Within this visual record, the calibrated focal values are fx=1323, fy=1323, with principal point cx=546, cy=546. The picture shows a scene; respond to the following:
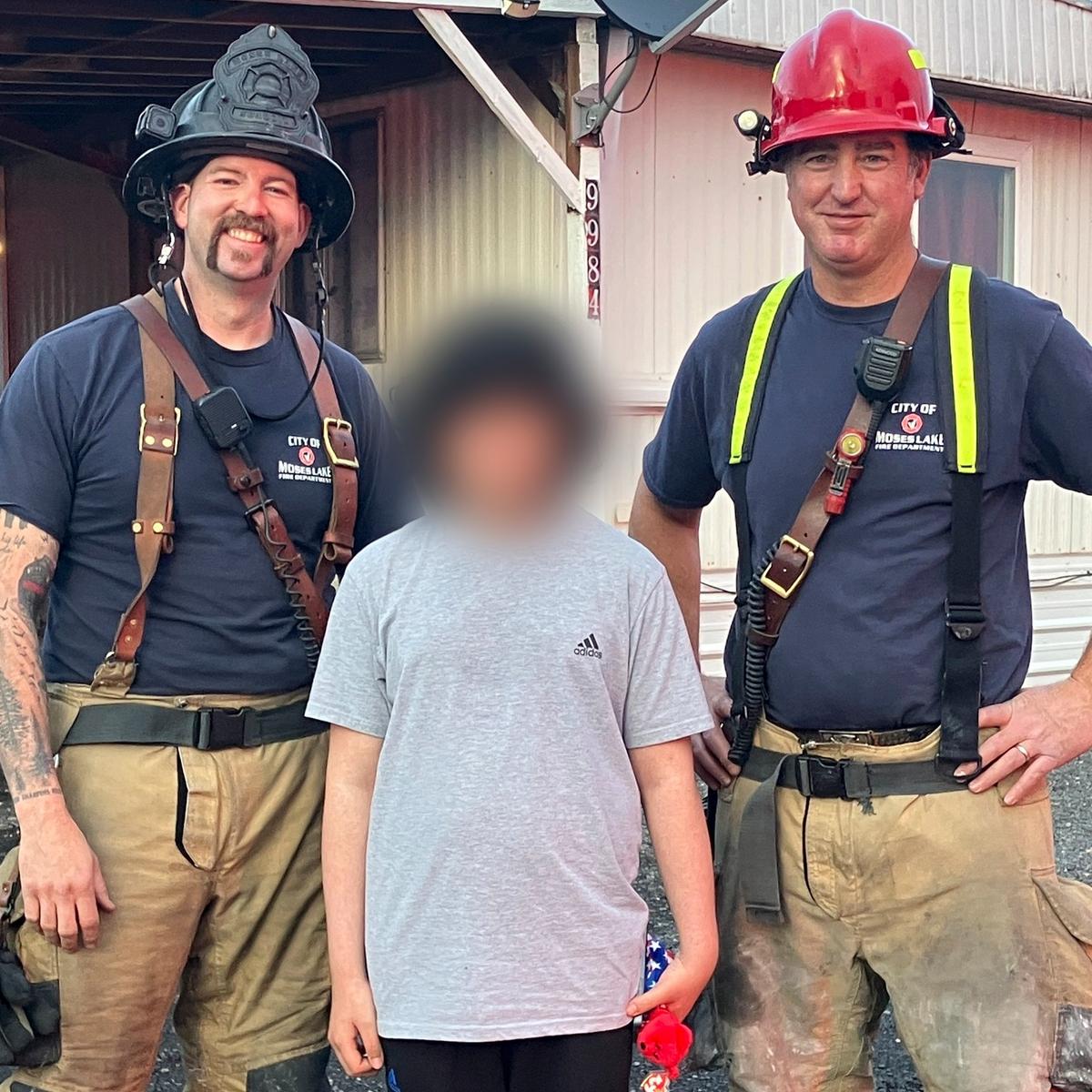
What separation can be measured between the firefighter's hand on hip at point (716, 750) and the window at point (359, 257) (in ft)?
15.7

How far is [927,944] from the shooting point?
2350 mm

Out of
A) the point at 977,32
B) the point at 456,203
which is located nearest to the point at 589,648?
the point at 456,203

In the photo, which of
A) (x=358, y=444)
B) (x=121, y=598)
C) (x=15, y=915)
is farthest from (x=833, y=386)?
(x=15, y=915)

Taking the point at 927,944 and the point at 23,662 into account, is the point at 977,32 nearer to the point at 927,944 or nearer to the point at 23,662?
the point at 927,944

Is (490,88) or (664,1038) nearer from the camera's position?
(664,1038)

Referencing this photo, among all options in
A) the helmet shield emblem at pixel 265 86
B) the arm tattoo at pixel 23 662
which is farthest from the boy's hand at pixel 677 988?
the helmet shield emblem at pixel 265 86

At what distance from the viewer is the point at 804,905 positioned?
2445mm

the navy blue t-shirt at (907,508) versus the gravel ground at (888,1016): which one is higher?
the navy blue t-shirt at (907,508)

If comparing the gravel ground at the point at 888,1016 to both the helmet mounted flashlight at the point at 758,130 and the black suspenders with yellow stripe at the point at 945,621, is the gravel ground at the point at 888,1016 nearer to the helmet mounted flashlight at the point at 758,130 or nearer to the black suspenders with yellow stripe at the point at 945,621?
the black suspenders with yellow stripe at the point at 945,621

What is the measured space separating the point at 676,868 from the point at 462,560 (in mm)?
584

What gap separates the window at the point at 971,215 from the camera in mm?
7332

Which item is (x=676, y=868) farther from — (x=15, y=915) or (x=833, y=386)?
(x=15, y=915)

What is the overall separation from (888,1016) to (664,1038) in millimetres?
2810

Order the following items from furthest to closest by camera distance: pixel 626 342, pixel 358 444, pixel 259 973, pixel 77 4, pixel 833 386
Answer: pixel 626 342 → pixel 77 4 → pixel 358 444 → pixel 259 973 → pixel 833 386
